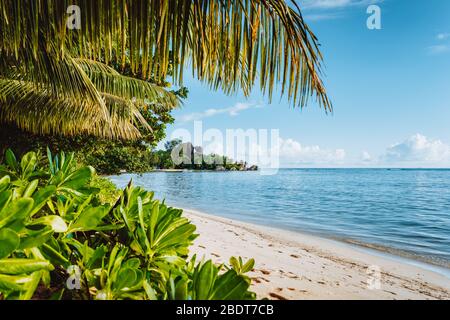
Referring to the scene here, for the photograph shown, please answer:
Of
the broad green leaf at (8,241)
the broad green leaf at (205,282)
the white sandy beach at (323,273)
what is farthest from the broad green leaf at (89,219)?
the white sandy beach at (323,273)

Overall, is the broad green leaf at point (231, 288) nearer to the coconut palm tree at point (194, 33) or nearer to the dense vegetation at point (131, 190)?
the dense vegetation at point (131, 190)

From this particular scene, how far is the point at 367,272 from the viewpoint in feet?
17.7

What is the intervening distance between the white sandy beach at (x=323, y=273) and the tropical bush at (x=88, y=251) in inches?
80.7

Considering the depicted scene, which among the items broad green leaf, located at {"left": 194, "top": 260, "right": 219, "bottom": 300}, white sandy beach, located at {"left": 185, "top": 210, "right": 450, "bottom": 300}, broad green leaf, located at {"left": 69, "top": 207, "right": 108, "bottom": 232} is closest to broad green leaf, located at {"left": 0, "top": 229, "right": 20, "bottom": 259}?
broad green leaf, located at {"left": 69, "top": 207, "right": 108, "bottom": 232}

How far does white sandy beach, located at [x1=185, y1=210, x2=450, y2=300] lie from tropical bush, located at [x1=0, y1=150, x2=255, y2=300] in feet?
6.73

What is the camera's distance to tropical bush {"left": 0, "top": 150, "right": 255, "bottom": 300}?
2.73 feet

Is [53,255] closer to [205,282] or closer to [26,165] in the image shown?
[205,282]

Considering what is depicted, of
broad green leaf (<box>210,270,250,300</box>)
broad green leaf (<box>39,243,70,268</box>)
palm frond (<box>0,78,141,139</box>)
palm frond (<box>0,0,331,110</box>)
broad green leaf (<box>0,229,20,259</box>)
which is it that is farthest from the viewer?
palm frond (<box>0,78,141,139</box>)

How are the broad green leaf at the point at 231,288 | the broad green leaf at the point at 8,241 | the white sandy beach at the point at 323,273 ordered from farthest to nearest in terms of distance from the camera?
the white sandy beach at the point at 323,273, the broad green leaf at the point at 231,288, the broad green leaf at the point at 8,241

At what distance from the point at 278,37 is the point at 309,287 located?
3248mm

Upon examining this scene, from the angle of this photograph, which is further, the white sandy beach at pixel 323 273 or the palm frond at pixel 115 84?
the palm frond at pixel 115 84

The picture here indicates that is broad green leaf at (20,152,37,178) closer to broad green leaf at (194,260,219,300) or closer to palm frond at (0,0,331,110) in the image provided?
palm frond at (0,0,331,110)

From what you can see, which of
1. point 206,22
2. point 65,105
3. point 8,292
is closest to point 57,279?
point 8,292

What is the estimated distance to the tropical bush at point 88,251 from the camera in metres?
0.83
